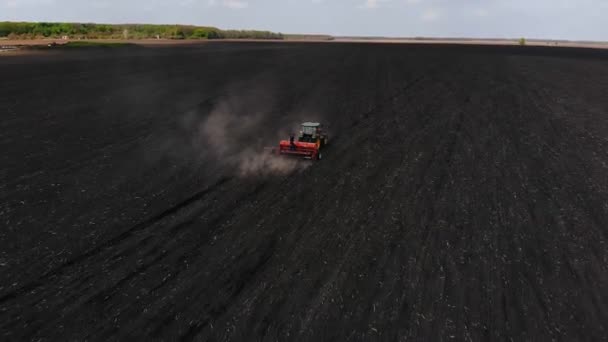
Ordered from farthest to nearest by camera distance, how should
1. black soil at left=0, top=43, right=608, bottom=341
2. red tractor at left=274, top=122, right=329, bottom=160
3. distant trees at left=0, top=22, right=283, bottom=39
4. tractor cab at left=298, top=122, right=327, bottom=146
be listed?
1. distant trees at left=0, top=22, right=283, bottom=39
2. tractor cab at left=298, top=122, right=327, bottom=146
3. red tractor at left=274, top=122, right=329, bottom=160
4. black soil at left=0, top=43, right=608, bottom=341

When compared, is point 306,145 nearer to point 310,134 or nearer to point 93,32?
point 310,134

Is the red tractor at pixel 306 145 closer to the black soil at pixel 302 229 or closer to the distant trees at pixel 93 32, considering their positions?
the black soil at pixel 302 229

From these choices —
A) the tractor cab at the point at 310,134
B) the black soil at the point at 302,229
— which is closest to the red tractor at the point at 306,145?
the tractor cab at the point at 310,134

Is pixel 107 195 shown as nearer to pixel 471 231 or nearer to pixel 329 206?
pixel 329 206

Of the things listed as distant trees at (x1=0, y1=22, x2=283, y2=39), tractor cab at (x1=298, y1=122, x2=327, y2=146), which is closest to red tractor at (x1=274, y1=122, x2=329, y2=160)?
tractor cab at (x1=298, y1=122, x2=327, y2=146)

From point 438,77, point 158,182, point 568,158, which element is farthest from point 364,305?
point 438,77

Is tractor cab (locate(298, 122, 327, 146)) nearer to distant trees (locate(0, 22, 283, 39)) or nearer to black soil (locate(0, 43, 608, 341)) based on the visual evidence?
black soil (locate(0, 43, 608, 341))

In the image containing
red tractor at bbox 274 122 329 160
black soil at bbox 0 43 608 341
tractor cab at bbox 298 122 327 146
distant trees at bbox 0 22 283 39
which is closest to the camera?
black soil at bbox 0 43 608 341
